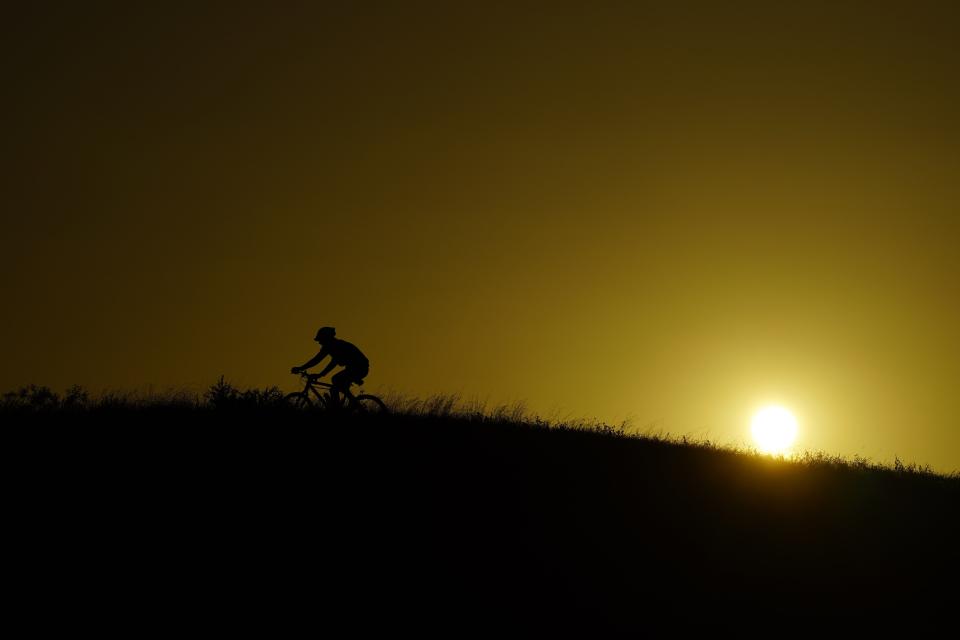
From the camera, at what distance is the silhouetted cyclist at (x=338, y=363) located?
21000 millimetres

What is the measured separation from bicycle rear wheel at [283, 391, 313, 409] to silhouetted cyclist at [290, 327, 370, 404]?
55 cm

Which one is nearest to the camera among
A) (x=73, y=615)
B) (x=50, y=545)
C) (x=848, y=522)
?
(x=73, y=615)

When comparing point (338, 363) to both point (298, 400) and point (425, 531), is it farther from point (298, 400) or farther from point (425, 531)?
point (425, 531)

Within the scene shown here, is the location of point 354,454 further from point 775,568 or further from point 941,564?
point 941,564

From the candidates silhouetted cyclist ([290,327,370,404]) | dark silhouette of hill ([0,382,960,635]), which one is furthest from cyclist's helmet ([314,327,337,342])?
dark silhouette of hill ([0,382,960,635])

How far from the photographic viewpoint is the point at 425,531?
619 inches

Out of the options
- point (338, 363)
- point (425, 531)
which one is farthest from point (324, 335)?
point (425, 531)

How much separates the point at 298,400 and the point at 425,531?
657 cm

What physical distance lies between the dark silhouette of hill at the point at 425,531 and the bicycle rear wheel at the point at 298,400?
0.65 m

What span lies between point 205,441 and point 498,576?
661 cm

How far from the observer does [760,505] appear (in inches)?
749

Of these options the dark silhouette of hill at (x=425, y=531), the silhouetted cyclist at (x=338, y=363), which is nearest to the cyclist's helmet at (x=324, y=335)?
the silhouetted cyclist at (x=338, y=363)

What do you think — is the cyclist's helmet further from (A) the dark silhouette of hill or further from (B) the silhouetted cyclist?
(A) the dark silhouette of hill

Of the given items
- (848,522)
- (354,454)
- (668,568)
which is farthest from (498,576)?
(848,522)
